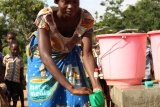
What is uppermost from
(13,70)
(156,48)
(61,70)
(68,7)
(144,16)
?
(144,16)

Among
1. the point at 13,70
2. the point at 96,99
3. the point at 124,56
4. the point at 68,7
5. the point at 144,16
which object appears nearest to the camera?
the point at 96,99

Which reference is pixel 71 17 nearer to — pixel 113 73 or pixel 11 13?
pixel 113 73

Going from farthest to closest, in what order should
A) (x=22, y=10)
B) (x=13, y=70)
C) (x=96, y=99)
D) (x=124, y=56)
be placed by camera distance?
(x=22, y=10), (x=13, y=70), (x=124, y=56), (x=96, y=99)

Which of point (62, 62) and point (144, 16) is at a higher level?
point (144, 16)

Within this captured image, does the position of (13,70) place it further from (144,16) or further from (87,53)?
(144,16)

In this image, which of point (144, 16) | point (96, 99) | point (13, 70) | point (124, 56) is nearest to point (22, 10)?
point (144, 16)

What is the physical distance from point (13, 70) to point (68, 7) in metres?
4.40

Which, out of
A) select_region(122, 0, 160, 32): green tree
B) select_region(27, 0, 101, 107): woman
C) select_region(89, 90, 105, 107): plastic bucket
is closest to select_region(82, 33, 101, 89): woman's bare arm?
select_region(27, 0, 101, 107): woman

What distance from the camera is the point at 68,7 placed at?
230cm

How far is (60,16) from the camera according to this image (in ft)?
8.07

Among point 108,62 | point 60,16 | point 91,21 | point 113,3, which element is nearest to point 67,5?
point 60,16

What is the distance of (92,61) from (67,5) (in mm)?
471

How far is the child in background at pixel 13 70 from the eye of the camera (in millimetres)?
6512

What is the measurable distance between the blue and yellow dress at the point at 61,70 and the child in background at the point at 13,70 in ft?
12.9
